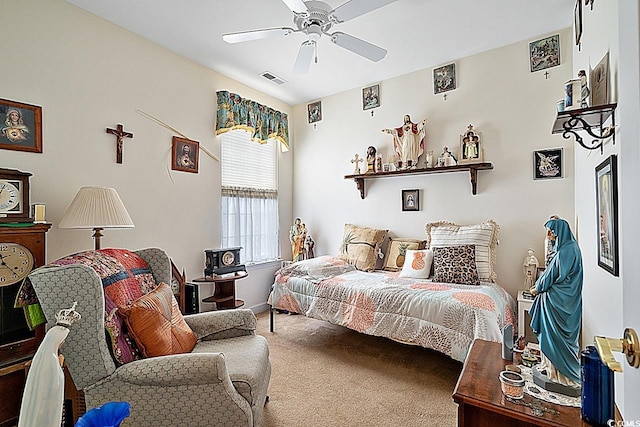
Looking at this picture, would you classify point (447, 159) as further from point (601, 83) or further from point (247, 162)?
point (247, 162)

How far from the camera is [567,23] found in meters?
2.80

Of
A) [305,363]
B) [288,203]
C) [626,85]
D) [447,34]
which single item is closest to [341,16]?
[447,34]

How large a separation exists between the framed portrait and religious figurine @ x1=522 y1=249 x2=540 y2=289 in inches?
132

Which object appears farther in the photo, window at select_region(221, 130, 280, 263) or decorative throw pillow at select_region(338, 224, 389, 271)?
window at select_region(221, 130, 280, 263)

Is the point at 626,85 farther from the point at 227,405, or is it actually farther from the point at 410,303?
the point at 410,303

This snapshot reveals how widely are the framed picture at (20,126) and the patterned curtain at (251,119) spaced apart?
5.40 ft

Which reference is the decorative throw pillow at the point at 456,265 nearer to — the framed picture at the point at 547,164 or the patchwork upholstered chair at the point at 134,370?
the framed picture at the point at 547,164

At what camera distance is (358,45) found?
2.42 m

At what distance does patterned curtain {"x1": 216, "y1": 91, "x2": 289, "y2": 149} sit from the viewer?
3.70 meters

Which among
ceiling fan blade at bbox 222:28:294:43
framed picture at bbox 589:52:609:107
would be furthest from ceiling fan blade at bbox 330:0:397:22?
framed picture at bbox 589:52:609:107

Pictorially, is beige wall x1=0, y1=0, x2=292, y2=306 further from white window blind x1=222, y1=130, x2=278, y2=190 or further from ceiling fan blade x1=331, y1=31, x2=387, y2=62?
ceiling fan blade x1=331, y1=31, x2=387, y2=62

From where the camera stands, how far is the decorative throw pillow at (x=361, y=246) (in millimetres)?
3777

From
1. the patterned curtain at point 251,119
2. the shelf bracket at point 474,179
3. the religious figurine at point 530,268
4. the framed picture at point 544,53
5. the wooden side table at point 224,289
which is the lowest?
the wooden side table at point 224,289

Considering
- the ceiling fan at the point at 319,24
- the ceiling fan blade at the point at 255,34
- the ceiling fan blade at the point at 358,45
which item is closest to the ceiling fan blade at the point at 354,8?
the ceiling fan at the point at 319,24
